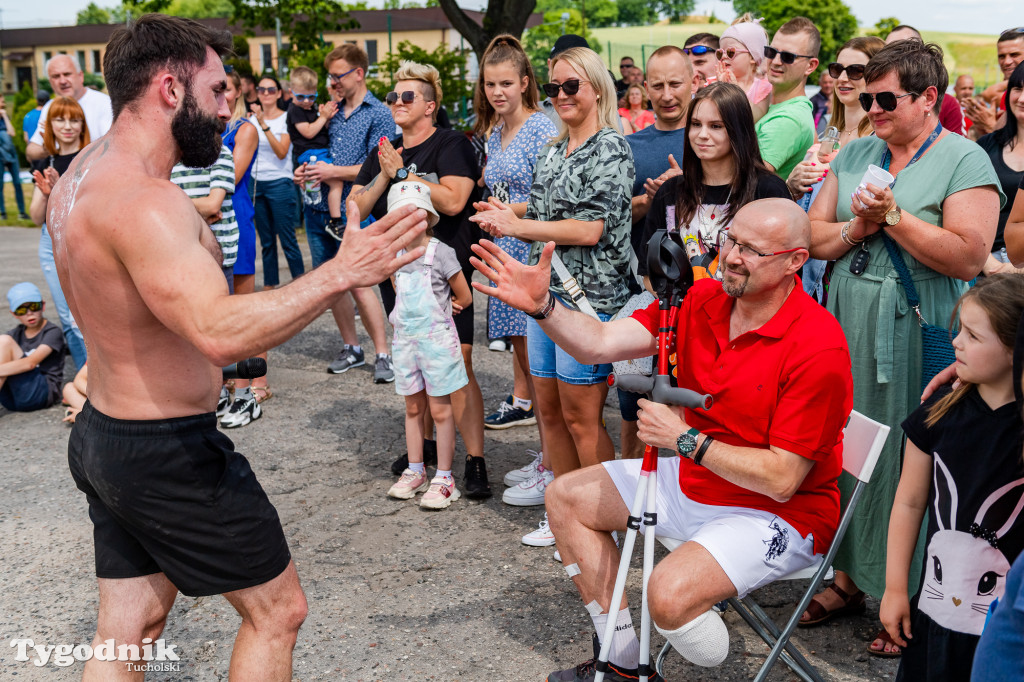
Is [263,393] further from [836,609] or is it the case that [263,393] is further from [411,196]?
[836,609]

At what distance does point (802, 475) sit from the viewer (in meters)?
2.58

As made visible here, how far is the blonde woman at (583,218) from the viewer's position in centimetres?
379

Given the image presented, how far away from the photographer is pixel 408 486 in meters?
4.59

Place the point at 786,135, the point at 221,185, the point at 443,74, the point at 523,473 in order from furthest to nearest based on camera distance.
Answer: the point at 443,74 < the point at 221,185 < the point at 523,473 < the point at 786,135

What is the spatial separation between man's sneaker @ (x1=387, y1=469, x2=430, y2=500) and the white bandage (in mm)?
2254

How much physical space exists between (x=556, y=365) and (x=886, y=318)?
141 centimetres

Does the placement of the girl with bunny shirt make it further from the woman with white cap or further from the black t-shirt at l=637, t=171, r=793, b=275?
the woman with white cap

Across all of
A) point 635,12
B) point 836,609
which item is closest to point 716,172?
point 836,609

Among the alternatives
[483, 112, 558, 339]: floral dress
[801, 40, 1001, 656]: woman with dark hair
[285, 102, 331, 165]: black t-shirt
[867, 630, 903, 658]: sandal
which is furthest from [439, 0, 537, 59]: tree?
[867, 630, 903, 658]: sandal

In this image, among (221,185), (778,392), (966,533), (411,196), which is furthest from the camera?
(221,185)

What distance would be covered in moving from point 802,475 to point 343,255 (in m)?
1.48

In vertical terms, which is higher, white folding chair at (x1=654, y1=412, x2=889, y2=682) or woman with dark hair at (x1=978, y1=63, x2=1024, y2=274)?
woman with dark hair at (x1=978, y1=63, x2=1024, y2=274)

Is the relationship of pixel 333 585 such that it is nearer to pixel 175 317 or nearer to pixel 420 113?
pixel 175 317

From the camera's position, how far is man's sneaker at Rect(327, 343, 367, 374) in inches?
267
